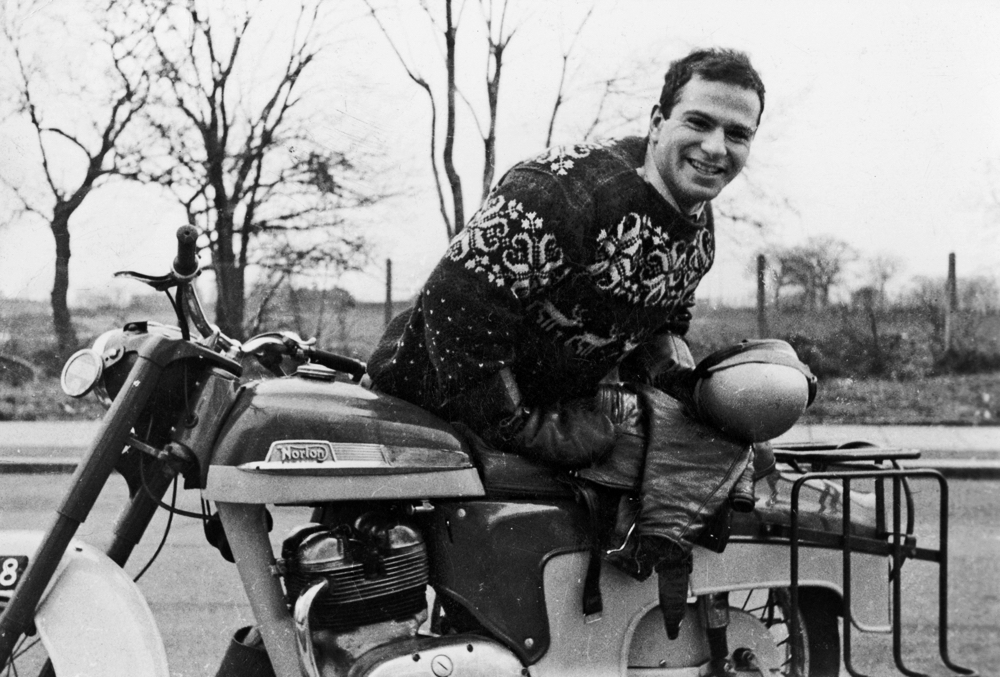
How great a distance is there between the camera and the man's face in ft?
7.07

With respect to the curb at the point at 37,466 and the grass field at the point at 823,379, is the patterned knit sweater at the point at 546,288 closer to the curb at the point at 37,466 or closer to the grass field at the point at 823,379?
the grass field at the point at 823,379

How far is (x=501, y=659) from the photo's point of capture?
203cm

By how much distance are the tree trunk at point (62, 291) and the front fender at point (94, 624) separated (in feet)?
15.1

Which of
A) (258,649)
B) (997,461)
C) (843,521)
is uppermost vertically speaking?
(843,521)

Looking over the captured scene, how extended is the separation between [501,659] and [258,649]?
1.85 feet

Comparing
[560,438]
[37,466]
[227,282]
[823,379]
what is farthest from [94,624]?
[823,379]

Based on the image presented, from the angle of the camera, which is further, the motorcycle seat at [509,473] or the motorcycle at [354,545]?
the motorcycle seat at [509,473]

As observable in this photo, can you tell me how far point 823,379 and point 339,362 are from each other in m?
7.29

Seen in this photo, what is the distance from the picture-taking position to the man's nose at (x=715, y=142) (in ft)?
7.04

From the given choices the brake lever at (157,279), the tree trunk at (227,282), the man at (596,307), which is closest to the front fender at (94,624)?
the brake lever at (157,279)

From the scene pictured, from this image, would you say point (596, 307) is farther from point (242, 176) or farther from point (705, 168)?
point (242, 176)

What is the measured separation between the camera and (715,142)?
2.15 meters

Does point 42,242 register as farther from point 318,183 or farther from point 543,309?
point 543,309

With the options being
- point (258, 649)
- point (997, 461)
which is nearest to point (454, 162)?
point (258, 649)
